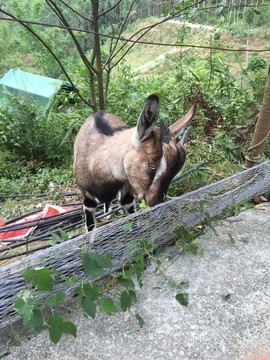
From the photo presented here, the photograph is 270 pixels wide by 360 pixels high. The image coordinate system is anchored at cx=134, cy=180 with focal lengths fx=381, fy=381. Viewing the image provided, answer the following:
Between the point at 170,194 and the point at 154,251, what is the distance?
1.20 meters

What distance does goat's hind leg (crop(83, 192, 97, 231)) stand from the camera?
3426 mm

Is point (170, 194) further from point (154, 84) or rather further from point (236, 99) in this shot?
point (154, 84)

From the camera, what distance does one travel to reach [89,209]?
3.49m

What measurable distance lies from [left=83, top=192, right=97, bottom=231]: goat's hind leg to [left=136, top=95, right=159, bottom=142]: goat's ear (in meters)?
0.93

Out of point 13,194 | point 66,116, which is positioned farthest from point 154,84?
point 13,194

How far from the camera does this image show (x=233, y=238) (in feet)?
10.4

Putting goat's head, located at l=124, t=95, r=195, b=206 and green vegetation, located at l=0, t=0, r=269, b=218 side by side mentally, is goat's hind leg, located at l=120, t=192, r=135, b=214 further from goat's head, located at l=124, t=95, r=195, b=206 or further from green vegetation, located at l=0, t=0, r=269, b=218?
green vegetation, located at l=0, t=0, r=269, b=218

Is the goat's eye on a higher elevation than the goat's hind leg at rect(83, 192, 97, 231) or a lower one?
higher

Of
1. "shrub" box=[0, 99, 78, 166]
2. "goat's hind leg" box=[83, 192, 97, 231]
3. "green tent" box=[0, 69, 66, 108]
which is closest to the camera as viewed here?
"goat's hind leg" box=[83, 192, 97, 231]

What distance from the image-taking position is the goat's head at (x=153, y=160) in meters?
2.65

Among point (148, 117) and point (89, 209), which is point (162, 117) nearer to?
point (89, 209)

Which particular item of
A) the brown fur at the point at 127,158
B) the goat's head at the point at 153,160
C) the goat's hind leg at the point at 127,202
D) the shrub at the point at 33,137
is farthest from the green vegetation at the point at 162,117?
the goat's head at the point at 153,160

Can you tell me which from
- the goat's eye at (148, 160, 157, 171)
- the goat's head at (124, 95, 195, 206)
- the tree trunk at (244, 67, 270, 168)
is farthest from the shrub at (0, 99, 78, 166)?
the goat's eye at (148, 160, 157, 171)

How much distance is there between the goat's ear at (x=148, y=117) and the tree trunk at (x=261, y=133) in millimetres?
1578
